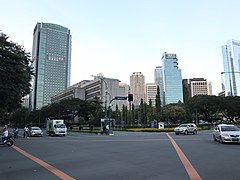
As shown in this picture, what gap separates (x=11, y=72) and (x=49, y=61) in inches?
5261

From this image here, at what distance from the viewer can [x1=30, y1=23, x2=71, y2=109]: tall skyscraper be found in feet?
487

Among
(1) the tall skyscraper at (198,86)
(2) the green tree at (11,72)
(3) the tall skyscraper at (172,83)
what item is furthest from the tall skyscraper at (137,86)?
(2) the green tree at (11,72)

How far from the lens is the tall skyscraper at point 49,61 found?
148 metres

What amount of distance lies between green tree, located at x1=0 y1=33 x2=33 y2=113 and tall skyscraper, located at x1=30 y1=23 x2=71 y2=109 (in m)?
122

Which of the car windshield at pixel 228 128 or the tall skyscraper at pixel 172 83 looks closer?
the car windshield at pixel 228 128

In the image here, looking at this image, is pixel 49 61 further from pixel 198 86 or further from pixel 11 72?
pixel 11 72

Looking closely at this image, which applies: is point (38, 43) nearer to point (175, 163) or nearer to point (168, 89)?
point (168, 89)

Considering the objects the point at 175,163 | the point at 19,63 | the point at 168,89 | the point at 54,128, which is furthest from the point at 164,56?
the point at 175,163

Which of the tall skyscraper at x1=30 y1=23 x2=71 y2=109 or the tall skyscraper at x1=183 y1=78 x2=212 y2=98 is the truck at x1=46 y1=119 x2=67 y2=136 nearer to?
the tall skyscraper at x1=30 y1=23 x2=71 y2=109

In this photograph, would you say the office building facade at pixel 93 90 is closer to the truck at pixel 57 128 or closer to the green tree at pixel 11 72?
the truck at pixel 57 128

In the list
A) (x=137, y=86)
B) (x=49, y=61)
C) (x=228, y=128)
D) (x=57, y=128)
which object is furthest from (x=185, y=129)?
(x=137, y=86)

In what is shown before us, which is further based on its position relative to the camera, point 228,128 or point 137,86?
point 137,86

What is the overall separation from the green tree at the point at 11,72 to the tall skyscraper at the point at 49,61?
401 ft

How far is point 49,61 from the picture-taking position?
153 meters
